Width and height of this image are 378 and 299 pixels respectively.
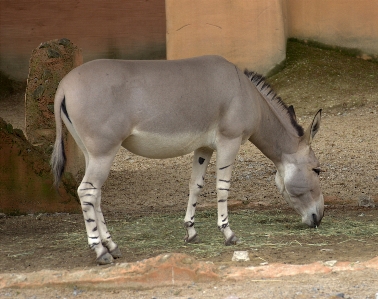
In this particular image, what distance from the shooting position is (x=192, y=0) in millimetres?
12711

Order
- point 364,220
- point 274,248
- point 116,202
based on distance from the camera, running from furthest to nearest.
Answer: point 116,202
point 364,220
point 274,248

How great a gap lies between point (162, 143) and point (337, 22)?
822 cm

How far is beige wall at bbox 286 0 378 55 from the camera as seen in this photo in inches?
501

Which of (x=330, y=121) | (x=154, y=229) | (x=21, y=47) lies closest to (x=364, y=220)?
(x=154, y=229)

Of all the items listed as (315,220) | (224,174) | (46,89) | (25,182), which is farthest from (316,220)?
(46,89)

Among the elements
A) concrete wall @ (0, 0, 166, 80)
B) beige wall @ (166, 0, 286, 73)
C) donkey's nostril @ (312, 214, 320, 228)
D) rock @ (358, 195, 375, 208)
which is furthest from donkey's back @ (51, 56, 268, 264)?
concrete wall @ (0, 0, 166, 80)

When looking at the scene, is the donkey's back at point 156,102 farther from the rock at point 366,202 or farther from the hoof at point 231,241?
the rock at point 366,202

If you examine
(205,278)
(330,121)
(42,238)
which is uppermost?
(205,278)

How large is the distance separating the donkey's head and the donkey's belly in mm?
982

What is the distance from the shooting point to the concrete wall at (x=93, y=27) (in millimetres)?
14797

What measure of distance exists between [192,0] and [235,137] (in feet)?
23.9

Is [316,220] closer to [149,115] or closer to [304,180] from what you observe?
[304,180]

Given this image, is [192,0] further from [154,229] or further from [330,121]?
[154,229]

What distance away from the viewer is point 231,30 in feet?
42.0
